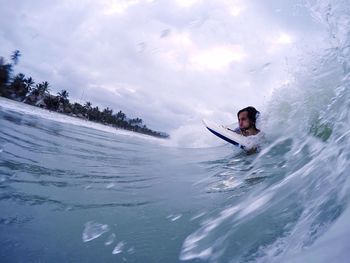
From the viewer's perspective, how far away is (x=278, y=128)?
6070 mm

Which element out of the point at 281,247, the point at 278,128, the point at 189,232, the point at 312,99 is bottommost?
the point at 189,232

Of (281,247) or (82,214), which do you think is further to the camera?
(82,214)

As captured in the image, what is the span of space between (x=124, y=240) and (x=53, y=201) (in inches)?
39.6

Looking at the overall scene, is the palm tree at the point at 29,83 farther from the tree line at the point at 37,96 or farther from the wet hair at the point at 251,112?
the wet hair at the point at 251,112

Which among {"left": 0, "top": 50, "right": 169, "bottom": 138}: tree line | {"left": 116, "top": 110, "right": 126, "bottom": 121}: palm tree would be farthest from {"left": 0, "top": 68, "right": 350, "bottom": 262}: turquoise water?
{"left": 116, "top": 110, "right": 126, "bottom": 121}: palm tree

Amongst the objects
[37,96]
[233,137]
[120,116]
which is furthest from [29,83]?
[233,137]

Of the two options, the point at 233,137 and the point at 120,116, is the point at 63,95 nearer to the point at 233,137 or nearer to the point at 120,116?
the point at 120,116

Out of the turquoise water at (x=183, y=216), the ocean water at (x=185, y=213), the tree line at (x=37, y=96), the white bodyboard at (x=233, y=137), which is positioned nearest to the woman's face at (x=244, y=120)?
the white bodyboard at (x=233, y=137)

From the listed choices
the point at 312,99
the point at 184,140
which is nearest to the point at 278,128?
the point at 312,99

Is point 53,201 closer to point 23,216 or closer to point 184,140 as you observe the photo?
point 23,216

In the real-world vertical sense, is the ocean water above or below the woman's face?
below

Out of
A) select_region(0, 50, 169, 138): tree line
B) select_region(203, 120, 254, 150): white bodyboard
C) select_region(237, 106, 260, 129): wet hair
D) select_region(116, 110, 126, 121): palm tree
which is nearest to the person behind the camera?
select_region(203, 120, 254, 150): white bodyboard

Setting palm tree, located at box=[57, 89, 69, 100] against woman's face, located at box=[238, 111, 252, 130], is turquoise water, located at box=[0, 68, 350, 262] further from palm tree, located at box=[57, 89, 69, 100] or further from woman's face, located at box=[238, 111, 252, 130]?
palm tree, located at box=[57, 89, 69, 100]

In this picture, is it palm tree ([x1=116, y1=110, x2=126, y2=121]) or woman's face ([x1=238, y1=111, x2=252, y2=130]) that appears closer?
woman's face ([x1=238, y1=111, x2=252, y2=130])
